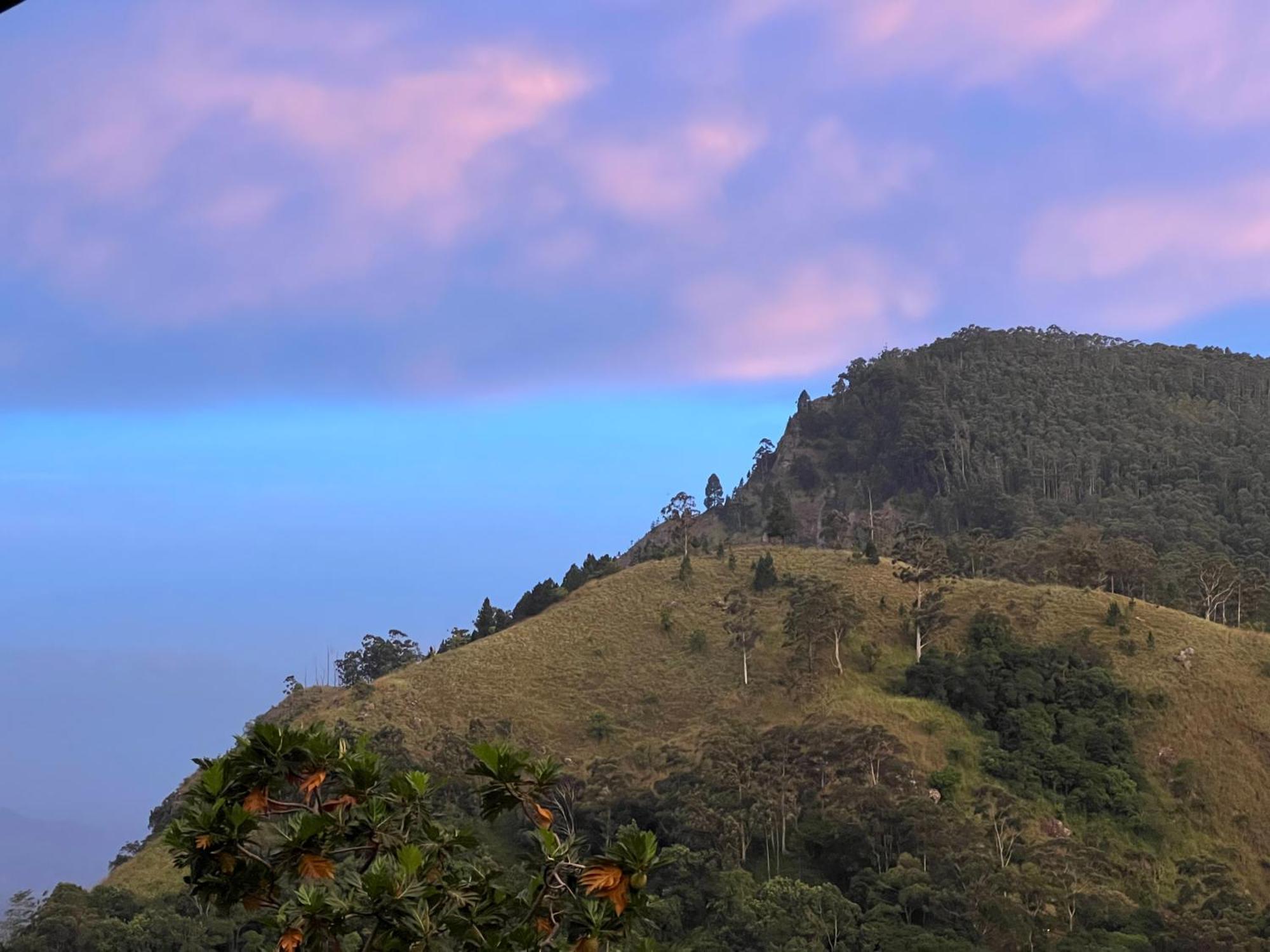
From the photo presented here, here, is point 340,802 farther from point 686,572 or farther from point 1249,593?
point 1249,593

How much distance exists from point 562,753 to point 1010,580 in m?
34.6

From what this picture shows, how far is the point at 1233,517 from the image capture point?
106938 millimetres

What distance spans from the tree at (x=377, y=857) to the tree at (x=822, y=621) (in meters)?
52.9

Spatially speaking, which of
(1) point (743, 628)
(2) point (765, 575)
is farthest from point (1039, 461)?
(1) point (743, 628)

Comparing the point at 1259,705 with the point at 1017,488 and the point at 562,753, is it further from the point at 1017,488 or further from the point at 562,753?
the point at 1017,488

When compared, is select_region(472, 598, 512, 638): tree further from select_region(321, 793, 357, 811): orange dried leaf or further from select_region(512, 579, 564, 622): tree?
select_region(321, 793, 357, 811): orange dried leaf

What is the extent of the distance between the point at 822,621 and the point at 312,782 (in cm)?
5409

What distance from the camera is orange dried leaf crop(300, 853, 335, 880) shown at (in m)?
7.91

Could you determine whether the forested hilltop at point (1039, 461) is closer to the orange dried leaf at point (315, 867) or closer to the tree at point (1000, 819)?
the tree at point (1000, 819)

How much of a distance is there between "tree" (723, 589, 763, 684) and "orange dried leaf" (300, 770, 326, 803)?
5482cm

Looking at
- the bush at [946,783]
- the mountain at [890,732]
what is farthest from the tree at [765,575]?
the bush at [946,783]

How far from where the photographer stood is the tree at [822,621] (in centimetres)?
6091

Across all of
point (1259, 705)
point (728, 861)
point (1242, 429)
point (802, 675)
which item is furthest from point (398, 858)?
point (1242, 429)

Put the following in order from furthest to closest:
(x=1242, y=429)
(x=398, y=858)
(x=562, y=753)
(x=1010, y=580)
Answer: (x=1242, y=429), (x=1010, y=580), (x=562, y=753), (x=398, y=858)
